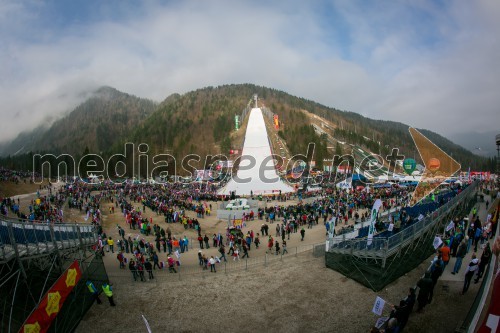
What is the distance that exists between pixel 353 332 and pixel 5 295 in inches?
374

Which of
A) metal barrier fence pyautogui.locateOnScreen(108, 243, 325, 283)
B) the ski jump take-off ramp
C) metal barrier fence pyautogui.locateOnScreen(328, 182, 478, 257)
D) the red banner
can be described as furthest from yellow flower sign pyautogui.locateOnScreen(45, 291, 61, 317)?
the ski jump take-off ramp

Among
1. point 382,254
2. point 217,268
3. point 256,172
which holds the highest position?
point 256,172

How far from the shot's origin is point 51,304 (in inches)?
340

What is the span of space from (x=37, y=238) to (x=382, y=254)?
11840 millimetres

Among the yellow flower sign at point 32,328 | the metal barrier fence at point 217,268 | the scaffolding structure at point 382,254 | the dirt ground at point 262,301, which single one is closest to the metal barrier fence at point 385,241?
the scaffolding structure at point 382,254

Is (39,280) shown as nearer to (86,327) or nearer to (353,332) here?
(86,327)

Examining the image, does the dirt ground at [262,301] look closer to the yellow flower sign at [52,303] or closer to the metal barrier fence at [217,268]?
the metal barrier fence at [217,268]

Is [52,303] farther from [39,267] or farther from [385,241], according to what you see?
[385,241]

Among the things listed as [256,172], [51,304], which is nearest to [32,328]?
[51,304]

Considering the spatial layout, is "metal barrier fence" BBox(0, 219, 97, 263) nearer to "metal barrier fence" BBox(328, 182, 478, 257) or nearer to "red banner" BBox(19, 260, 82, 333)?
"red banner" BBox(19, 260, 82, 333)

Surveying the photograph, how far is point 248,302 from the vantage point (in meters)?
11.4

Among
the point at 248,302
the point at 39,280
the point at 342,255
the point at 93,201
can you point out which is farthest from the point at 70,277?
the point at 93,201

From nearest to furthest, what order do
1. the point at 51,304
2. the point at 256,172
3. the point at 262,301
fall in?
the point at 51,304
the point at 262,301
the point at 256,172

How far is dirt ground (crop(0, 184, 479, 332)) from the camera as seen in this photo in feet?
31.3
